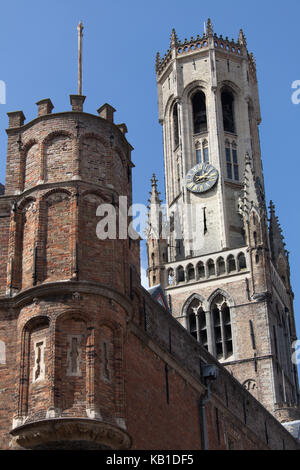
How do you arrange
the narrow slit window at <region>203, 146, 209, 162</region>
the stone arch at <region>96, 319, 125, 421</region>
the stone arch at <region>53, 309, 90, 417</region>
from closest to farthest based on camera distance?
the stone arch at <region>53, 309, 90, 417</region> < the stone arch at <region>96, 319, 125, 421</region> < the narrow slit window at <region>203, 146, 209, 162</region>

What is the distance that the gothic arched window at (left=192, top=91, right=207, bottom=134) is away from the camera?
257ft

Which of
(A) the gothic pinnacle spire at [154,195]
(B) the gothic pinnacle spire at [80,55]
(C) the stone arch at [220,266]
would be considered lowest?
(B) the gothic pinnacle spire at [80,55]

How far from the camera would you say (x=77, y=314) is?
22.8 m

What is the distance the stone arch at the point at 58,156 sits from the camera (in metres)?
25.1

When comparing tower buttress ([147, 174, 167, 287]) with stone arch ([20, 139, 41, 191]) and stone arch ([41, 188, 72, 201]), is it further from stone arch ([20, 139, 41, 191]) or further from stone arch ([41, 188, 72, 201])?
stone arch ([41, 188, 72, 201])

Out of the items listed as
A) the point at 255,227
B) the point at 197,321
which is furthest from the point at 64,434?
the point at 255,227

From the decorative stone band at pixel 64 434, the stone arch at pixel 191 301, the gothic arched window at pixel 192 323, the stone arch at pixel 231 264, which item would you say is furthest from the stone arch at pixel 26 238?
the stone arch at pixel 231 264

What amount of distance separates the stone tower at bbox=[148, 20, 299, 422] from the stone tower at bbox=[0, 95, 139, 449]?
124 ft

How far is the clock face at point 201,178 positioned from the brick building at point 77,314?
45.3 metres

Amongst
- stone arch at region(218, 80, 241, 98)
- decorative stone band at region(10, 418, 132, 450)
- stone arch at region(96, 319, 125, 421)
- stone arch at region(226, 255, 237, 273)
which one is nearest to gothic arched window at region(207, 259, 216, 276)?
stone arch at region(226, 255, 237, 273)

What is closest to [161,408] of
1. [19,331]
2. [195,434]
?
[195,434]

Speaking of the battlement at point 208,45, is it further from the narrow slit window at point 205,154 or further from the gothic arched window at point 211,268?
the gothic arched window at point 211,268

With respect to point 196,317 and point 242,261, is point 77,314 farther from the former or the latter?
point 242,261
